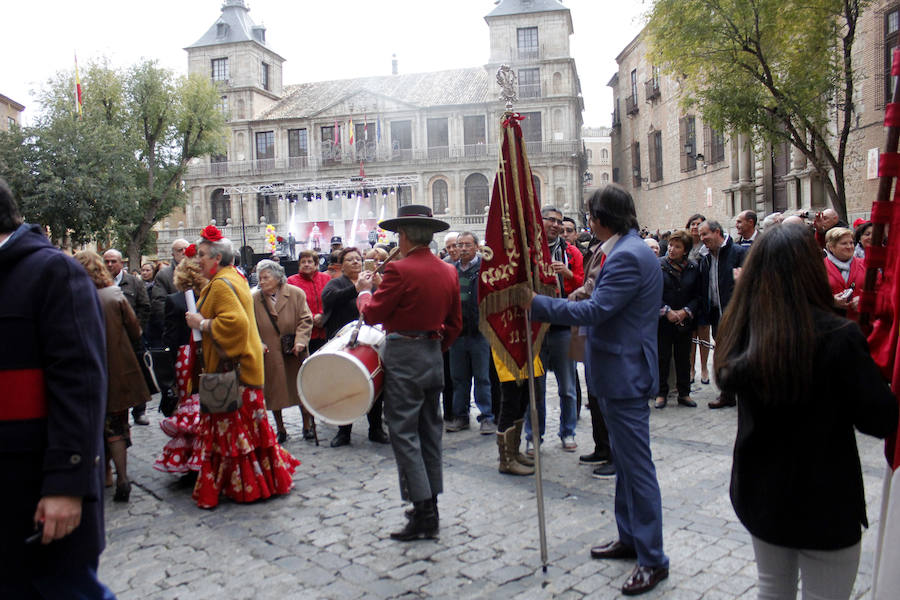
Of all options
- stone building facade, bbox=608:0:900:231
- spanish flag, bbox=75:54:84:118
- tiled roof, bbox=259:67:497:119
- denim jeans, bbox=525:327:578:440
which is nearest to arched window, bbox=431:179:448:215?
tiled roof, bbox=259:67:497:119

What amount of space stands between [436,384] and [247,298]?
1.67m

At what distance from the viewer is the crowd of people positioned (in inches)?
89.6

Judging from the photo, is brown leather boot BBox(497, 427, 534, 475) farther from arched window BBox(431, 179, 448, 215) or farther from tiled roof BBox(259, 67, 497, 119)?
tiled roof BBox(259, 67, 497, 119)

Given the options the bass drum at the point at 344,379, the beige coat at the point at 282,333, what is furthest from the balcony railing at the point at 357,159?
the bass drum at the point at 344,379

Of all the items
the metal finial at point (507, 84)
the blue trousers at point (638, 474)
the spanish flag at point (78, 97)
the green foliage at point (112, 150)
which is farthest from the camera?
the spanish flag at point (78, 97)

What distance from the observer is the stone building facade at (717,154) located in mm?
15938

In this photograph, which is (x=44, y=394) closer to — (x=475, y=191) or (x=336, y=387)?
(x=336, y=387)

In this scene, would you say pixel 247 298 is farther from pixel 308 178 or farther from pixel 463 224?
pixel 308 178

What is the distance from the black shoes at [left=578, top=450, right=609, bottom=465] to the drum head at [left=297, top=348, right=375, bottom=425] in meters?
2.21

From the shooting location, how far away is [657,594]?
3.55 meters

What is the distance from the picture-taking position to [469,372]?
7.34m

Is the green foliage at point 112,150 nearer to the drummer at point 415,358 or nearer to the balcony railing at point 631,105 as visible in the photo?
the balcony railing at point 631,105

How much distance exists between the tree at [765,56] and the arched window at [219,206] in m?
46.1

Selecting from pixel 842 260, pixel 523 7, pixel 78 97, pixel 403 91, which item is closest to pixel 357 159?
pixel 403 91
